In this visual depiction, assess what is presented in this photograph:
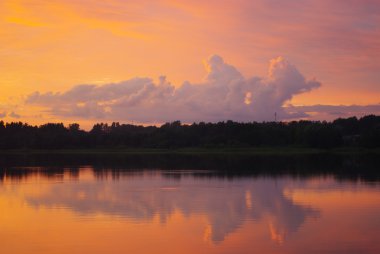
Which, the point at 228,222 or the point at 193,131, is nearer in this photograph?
the point at 228,222

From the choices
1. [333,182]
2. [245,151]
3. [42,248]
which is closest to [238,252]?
[42,248]

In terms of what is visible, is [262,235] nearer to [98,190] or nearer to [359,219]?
[359,219]

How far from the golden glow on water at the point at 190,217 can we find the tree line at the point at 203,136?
77.5 meters

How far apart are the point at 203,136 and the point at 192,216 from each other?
113571mm

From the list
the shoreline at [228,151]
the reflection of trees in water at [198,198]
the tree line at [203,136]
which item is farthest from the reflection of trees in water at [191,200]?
the tree line at [203,136]

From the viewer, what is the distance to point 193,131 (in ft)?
461

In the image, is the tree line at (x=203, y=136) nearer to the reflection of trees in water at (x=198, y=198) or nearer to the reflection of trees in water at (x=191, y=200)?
the reflection of trees in water at (x=198, y=198)

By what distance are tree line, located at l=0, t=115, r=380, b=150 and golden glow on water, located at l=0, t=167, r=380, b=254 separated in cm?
7752

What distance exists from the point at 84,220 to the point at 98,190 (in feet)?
40.4

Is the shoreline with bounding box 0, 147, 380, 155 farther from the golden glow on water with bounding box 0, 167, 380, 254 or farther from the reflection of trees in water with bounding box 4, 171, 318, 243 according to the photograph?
the golden glow on water with bounding box 0, 167, 380, 254

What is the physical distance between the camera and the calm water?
18.5 meters

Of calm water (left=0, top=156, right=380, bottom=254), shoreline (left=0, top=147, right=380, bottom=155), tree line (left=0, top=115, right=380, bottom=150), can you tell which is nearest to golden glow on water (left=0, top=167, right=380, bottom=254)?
calm water (left=0, top=156, right=380, bottom=254)

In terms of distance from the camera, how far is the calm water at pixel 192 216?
60.7 ft

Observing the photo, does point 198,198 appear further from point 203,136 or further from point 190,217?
point 203,136
